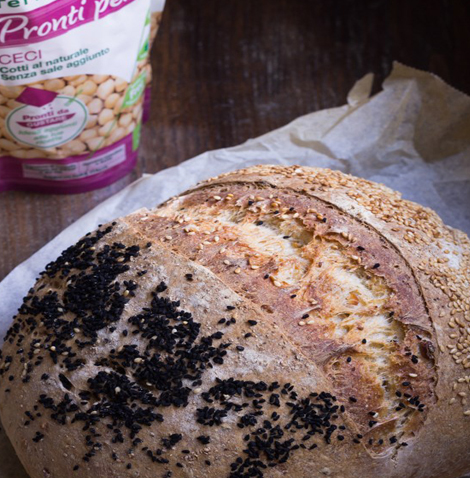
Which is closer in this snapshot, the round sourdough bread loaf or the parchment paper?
the round sourdough bread loaf

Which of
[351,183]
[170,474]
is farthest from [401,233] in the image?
[170,474]

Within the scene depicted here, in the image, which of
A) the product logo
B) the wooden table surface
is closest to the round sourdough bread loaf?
the product logo

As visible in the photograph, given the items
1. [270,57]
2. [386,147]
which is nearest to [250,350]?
[386,147]

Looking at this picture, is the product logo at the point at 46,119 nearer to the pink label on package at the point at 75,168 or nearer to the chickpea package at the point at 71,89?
the chickpea package at the point at 71,89

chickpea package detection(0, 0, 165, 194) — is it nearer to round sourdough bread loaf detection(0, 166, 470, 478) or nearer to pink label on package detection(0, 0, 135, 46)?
pink label on package detection(0, 0, 135, 46)

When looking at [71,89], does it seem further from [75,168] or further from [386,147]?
[386,147]

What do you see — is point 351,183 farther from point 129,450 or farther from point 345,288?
point 129,450

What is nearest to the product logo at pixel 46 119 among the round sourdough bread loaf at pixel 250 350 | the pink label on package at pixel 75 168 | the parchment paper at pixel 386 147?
the pink label on package at pixel 75 168

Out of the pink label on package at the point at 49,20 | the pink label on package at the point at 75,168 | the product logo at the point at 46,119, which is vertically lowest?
the pink label on package at the point at 75,168
